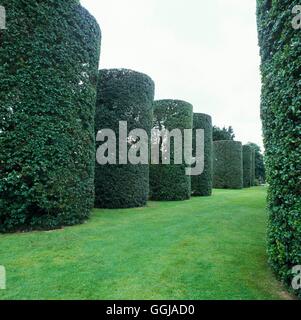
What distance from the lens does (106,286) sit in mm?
2971

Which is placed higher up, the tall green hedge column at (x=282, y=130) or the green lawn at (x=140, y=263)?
the tall green hedge column at (x=282, y=130)

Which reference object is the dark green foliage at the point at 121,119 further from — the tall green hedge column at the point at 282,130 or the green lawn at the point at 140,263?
the tall green hedge column at the point at 282,130

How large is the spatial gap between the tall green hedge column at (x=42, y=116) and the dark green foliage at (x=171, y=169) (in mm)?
6378

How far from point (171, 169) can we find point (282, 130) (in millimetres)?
9869

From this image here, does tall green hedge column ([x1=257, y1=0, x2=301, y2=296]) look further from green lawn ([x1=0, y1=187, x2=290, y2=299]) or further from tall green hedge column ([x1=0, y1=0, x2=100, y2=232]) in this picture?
tall green hedge column ([x1=0, y1=0, x2=100, y2=232])

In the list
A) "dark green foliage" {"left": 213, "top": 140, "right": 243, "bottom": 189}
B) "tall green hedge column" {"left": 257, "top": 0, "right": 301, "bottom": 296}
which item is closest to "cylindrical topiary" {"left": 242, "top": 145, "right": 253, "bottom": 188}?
"dark green foliage" {"left": 213, "top": 140, "right": 243, "bottom": 189}

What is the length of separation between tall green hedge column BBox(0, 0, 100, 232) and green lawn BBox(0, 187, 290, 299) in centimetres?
67

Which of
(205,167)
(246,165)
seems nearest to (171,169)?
(205,167)

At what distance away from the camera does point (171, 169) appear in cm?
1287

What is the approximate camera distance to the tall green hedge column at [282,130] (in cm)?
279

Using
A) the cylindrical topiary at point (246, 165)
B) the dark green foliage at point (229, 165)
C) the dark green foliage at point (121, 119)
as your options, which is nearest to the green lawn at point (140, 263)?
the dark green foliage at point (121, 119)

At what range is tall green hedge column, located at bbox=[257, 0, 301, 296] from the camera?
2785 mm

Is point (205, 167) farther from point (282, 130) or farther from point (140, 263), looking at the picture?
point (282, 130)
